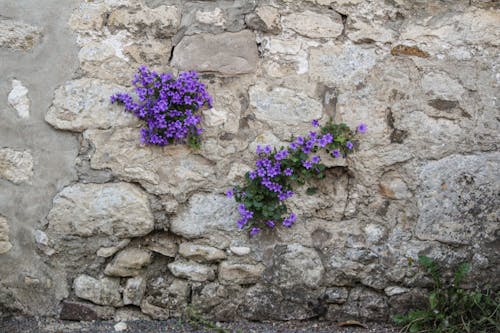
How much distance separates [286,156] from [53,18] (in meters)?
1.32

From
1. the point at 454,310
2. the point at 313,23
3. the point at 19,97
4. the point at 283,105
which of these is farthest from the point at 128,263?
the point at 454,310

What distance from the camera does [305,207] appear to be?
2785 millimetres

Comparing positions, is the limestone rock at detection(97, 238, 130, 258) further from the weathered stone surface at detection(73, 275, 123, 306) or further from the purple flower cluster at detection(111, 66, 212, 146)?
the purple flower cluster at detection(111, 66, 212, 146)

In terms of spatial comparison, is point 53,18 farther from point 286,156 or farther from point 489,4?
point 489,4

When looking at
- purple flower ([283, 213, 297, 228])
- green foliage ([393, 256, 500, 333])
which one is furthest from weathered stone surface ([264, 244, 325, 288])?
green foliage ([393, 256, 500, 333])

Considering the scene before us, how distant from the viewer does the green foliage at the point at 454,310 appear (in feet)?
8.71

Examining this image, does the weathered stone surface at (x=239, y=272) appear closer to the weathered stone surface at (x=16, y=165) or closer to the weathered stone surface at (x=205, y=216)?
the weathered stone surface at (x=205, y=216)

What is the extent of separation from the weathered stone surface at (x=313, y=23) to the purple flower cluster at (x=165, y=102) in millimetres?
549

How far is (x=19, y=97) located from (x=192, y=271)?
1.21m

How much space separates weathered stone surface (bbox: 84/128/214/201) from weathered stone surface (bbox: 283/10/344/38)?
80 cm

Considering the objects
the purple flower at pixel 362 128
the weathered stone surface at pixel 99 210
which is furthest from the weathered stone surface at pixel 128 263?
the purple flower at pixel 362 128

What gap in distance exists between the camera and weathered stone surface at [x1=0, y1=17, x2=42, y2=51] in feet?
8.78

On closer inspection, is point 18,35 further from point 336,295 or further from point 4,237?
point 336,295

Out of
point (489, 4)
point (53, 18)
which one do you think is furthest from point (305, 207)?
point (53, 18)
